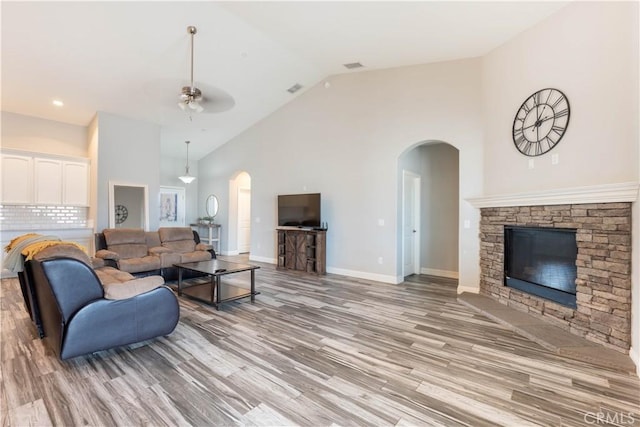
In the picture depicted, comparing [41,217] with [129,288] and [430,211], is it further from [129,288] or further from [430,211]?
[430,211]

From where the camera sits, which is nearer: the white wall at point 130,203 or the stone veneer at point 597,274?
the stone veneer at point 597,274

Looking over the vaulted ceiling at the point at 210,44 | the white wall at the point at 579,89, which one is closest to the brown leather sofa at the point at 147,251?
the vaulted ceiling at the point at 210,44

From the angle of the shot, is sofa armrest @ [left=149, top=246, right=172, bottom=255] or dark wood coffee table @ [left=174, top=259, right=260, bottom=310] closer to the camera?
dark wood coffee table @ [left=174, top=259, right=260, bottom=310]

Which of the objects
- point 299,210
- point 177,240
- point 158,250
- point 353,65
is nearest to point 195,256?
point 158,250

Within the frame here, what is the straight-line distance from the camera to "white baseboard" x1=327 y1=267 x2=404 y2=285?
534 cm

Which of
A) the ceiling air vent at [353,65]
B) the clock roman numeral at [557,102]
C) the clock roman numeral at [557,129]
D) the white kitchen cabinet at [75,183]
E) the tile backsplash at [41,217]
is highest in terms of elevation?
the ceiling air vent at [353,65]

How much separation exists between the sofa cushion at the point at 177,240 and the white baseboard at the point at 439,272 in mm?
4860

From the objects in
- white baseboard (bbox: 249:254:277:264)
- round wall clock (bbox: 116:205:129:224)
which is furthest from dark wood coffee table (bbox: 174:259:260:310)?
round wall clock (bbox: 116:205:129:224)

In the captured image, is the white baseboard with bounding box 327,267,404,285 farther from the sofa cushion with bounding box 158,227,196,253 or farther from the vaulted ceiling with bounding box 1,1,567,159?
the vaulted ceiling with bounding box 1,1,567,159

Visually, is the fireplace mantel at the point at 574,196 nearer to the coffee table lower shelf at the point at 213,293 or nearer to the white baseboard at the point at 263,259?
the coffee table lower shelf at the point at 213,293

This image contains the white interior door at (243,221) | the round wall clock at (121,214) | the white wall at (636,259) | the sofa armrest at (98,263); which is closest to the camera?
the white wall at (636,259)

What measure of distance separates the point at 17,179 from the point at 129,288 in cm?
521

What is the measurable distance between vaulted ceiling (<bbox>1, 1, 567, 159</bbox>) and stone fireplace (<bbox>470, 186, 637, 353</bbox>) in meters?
2.41

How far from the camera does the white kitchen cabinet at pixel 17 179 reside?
5434mm
